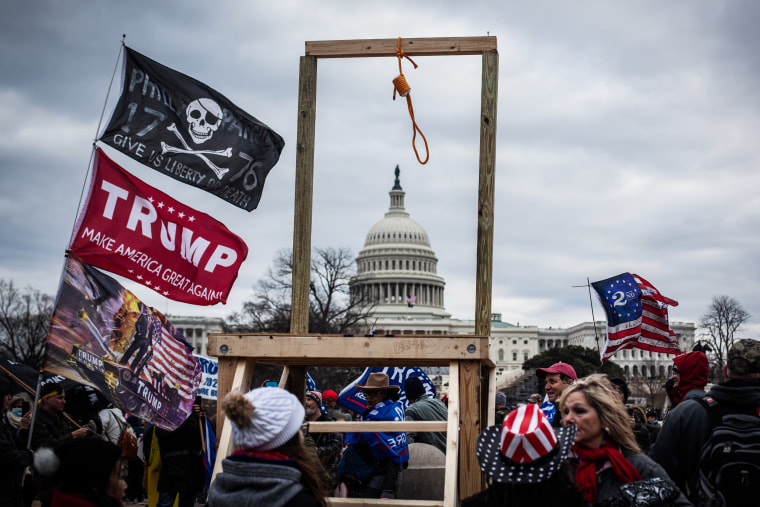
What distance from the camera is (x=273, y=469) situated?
3.35 metres

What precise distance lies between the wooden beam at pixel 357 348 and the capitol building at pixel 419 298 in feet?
370

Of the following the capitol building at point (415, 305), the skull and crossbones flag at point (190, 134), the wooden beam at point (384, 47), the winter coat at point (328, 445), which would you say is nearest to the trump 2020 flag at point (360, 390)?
the winter coat at point (328, 445)

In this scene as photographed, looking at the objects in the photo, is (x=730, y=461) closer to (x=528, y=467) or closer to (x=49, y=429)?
(x=528, y=467)

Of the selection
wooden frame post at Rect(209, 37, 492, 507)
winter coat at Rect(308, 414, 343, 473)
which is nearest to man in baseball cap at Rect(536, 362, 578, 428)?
wooden frame post at Rect(209, 37, 492, 507)

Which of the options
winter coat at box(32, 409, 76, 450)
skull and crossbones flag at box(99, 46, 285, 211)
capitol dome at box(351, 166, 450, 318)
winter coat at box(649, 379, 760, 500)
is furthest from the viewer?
capitol dome at box(351, 166, 450, 318)

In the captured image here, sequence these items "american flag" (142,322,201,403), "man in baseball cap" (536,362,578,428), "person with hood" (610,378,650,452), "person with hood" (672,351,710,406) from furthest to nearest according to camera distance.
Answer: "person with hood" (610,378,650,452)
"man in baseball cap" (536,362,578,428)
"american flag" (142,322,201,403)
"person with hood" (672,351,710,406)

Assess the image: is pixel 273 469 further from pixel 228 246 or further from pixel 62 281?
pixel 228 246

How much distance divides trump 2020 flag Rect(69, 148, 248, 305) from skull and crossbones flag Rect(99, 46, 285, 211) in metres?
0.28

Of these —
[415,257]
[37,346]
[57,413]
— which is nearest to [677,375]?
[57,413]

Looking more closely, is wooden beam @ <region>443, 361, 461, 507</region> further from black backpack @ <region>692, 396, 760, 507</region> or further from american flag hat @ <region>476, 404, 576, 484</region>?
black backpack @ <region>692, 396, 760, 507</region>

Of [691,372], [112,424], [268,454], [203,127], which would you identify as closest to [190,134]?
[203,127]

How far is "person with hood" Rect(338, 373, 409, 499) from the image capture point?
6.11 m

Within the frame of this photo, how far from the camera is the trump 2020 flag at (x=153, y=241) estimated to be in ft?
19.0

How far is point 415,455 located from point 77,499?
3.64 metres
